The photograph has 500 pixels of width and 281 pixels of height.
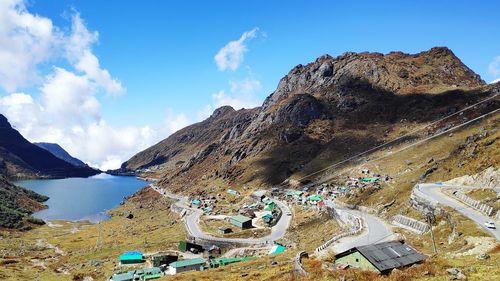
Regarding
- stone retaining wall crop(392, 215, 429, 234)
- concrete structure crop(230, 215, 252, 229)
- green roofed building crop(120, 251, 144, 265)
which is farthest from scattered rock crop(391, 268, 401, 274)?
concrete structure crop(230, 215, 252, 229)

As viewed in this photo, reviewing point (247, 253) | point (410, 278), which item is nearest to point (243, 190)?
point (247, 253)

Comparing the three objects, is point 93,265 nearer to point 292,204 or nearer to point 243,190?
point 292,204

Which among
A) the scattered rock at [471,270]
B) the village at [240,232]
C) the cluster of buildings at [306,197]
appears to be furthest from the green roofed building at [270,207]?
the scattered rock at [471,270]

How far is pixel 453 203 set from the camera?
212 ft

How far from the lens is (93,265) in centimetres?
8538

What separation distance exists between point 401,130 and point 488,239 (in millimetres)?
149561

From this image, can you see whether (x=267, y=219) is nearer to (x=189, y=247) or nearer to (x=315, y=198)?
(x=315, y=198)

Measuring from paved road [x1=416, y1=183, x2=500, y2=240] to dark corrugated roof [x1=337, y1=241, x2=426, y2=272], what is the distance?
15266 mm

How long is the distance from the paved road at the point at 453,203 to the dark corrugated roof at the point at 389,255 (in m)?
15.3

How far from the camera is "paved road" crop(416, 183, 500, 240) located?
5152cm

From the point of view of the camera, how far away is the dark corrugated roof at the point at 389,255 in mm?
33562

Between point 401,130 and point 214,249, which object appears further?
point 401,130

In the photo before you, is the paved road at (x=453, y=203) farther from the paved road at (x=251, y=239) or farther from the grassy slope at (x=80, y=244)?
the grassy slope at (x=80, y=244)

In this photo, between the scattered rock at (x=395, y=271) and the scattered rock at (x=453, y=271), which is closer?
A: the scattered rock at (x=453, y=271)
